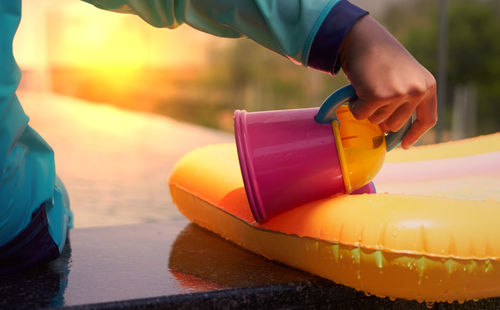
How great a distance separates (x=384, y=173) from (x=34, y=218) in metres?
0.70

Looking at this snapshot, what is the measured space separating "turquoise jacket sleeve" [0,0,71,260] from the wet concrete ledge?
0.05 m

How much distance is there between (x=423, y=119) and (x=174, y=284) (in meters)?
0.38

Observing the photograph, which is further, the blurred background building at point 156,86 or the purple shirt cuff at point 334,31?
the blurred background building at point 156,86

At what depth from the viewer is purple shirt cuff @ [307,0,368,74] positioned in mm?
562

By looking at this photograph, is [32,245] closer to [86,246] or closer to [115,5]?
[86,246]

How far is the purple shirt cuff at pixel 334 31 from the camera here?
1.84 feet

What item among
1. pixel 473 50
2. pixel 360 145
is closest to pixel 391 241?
pixel 360 145

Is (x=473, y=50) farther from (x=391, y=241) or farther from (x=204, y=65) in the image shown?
(x=391, y=241)

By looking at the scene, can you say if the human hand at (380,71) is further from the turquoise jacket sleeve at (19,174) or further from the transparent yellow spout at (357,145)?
the turquoise jacket sleeve at (19,174)

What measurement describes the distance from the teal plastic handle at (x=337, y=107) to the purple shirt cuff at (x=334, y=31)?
74mm

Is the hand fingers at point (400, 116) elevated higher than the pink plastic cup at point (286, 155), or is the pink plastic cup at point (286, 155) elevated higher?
the hand fingers at point (400, 116)

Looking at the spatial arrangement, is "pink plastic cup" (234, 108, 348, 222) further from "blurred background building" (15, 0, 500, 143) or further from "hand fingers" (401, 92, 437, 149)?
"blurred background building" (15, 0, 500, 143)

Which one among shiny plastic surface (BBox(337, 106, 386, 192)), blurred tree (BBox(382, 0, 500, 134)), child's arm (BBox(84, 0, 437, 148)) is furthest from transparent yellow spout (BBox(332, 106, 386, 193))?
blurred tree (BBox(382, 0, 500, 134))

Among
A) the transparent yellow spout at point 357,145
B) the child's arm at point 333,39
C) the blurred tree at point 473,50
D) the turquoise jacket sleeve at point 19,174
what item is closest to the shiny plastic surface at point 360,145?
the transparent yellow spout at point 357,145
